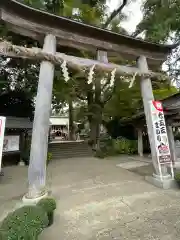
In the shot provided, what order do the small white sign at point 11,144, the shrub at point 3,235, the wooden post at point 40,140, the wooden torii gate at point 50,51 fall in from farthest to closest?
1. the small white sign at point 11,144
2. the wooden torii gate at point 50,51
3. the wooden post at point 40,140
4. the shrub at point 3,235

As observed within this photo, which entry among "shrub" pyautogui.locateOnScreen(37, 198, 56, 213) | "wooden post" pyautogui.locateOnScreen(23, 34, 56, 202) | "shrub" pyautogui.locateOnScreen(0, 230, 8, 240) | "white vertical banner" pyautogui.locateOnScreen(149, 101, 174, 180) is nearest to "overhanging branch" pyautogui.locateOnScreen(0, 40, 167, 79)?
"wooden post" pyautogui.locateOnScreen(23, 34, 56, 202)

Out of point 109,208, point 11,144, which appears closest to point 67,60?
point 109,208

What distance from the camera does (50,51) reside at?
6.13 metres

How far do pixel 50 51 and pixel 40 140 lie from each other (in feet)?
8.53

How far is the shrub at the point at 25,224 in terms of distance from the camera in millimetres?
2846

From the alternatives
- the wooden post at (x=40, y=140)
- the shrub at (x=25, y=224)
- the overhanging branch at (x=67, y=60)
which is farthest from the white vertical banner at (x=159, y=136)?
the shrub at (x=25, y=224)

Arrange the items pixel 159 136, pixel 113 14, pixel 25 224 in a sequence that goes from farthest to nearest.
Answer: pixel 113 14, pixel 159 136, pixel 25 224

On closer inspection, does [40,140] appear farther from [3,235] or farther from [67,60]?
[3,235]

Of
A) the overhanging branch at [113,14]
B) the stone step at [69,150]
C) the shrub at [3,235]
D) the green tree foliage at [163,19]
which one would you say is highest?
the overhanging branch at [113,14]

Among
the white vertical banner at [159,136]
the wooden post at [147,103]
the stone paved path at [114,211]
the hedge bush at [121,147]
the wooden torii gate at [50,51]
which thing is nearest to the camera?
the stone paved path at [114,211]

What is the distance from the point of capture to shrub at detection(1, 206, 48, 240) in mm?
2846

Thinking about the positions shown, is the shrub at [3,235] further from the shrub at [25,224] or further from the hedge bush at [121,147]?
the hedge bush at [121,147]

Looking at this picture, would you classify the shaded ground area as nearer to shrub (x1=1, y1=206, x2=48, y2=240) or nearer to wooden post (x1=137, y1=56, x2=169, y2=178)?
shrub (x1=1, y1=206, x2=48, y2=240)

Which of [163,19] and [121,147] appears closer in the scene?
[163,19]
